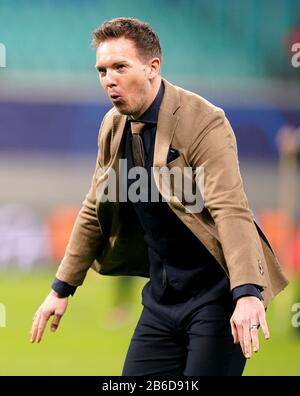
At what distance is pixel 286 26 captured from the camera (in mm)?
15344

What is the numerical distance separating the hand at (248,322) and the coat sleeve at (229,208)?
84mm

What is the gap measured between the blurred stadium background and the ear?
16.9 feet

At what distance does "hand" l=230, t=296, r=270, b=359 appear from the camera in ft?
10.5

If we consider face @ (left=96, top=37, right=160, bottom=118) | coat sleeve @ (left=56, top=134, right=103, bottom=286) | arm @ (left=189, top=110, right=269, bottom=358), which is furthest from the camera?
coat sleeve @ (left=56, top=134, right=103, bottom=286)

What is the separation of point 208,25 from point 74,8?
2.17 meters

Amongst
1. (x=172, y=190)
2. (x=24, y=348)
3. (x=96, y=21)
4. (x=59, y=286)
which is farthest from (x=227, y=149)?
(x=96, y=21)

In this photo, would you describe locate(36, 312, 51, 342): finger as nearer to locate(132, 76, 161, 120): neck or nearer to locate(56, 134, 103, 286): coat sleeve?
locate(56, 134, 103, 286): coat sleeve

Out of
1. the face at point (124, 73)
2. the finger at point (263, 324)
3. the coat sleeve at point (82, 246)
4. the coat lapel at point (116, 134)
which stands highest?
the face at point (124, 73)

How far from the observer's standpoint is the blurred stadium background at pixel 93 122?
9.98 metres

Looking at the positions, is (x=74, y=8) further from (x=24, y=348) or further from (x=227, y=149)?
(x=227, y=149)

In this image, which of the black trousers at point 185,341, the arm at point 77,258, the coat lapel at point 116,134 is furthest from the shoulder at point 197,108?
the black trousers at point 185,341

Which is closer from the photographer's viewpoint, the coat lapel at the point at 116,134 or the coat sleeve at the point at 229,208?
the coat sleeve at the point at 229,208

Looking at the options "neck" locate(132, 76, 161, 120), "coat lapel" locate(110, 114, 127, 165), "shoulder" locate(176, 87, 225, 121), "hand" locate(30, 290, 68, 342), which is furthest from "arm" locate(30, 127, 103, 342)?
"shoulder" locate(176, 87, 225, 121)

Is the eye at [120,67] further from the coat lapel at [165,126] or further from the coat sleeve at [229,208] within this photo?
the coat sleeve at [229,208]
